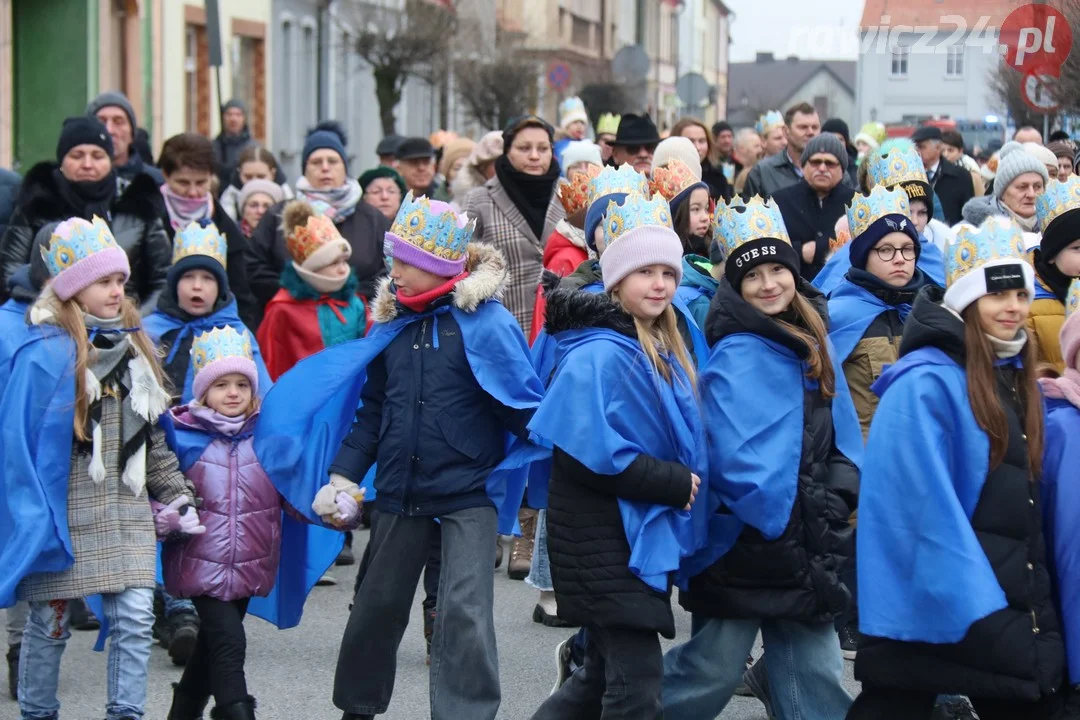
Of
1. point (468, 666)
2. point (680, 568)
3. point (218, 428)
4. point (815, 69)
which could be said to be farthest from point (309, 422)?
point (815, 69)

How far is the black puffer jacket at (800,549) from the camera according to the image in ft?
17.9

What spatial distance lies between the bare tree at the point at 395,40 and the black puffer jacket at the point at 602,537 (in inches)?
1024

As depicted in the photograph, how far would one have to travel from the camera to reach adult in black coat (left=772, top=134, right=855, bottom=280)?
10305 millimetres

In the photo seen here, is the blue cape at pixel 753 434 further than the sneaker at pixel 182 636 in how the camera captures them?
No

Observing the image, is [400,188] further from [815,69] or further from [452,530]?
[815,69]

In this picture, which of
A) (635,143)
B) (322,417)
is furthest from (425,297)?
(635,143)

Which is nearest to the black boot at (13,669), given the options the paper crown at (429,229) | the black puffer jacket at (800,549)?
the paper crown at (429,229)

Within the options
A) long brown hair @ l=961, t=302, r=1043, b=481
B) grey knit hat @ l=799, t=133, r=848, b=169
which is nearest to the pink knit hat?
long brown hair @ l=961, t=302, r=1043, b=481

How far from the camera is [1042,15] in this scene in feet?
46.6

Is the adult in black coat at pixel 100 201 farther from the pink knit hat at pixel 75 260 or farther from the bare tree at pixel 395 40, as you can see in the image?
the bare tree at pixel 395 40

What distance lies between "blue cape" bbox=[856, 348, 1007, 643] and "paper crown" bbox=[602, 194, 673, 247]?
1.23 m

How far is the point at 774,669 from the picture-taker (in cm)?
564

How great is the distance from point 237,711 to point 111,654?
1.63 feet

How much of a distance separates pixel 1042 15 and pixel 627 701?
34.0 feet
